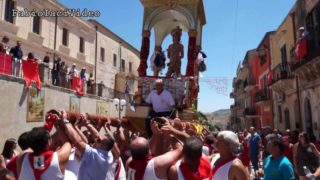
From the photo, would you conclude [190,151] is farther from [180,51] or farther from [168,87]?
[180,51]

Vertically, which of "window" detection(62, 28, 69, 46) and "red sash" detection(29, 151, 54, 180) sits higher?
"window" detection(62, 28, 69, 46)

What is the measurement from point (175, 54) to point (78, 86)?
10.4m

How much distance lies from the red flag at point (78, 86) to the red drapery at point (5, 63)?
17.9 feet

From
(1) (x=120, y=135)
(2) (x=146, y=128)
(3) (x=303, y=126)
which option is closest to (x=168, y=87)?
(2) (x=146, y=128)

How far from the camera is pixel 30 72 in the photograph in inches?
518

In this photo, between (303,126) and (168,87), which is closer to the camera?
(168,87)

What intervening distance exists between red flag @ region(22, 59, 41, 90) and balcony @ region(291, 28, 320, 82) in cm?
1179

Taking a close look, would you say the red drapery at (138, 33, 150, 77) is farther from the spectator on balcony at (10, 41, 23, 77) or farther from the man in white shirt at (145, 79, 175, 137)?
the spectator on balcony at (10, 41, 23, 77)

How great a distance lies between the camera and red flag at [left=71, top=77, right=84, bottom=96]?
17453mm

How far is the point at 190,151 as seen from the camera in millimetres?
2492

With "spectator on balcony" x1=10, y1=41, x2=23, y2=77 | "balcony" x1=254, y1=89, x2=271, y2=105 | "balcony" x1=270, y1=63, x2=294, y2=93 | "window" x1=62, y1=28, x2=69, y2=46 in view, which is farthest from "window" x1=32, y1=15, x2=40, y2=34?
"balcony" x1=254, y1=89, x2=271, y2=105

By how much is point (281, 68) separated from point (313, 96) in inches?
210

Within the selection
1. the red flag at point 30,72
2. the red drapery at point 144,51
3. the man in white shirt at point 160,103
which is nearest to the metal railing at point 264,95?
the red flag at point 30,72

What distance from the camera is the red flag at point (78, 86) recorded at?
17453 millimetres
